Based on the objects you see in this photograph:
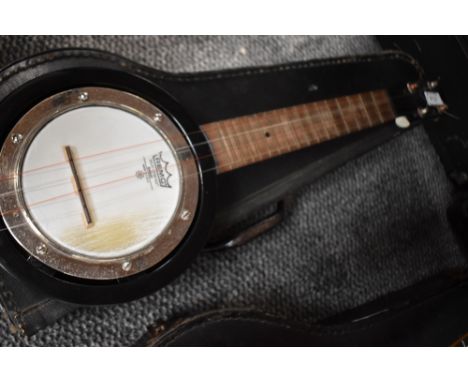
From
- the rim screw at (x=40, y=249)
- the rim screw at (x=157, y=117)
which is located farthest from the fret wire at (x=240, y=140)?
the rim screw at (x=40, y=249)

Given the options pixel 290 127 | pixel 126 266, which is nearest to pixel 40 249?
pixel 126 266

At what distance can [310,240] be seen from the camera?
78 cm

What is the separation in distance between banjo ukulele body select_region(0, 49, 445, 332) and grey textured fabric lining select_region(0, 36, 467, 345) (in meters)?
0.07

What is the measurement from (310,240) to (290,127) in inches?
8.2

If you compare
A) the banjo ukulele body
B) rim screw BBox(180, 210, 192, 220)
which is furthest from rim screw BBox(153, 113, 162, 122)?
rim screw BBox(180, 210, 192, 220)

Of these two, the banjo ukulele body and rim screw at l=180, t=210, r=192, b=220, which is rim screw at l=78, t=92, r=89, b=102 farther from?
rim screw at l=180, t=210, r=192, b=220

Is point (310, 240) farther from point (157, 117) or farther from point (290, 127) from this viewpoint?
point (157, 117)

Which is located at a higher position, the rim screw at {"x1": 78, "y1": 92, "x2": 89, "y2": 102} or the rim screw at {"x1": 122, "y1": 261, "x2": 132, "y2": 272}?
the rim screw at {"x1": 78, "y1": 92, "x2": 89, "y2": 102}

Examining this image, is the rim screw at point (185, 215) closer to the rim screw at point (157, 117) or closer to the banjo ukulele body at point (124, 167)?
the banjo ukulele body at point (124, 167)

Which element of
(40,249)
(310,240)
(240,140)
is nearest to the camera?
(40,249)

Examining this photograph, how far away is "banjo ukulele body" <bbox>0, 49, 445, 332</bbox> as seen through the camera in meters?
0.51

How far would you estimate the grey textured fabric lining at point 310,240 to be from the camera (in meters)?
0.66

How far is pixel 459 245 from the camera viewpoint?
864mm

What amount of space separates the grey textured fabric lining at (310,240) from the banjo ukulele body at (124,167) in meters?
0.07
